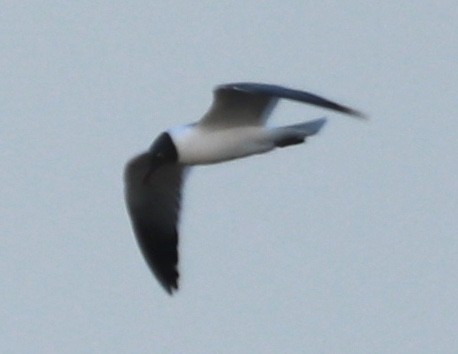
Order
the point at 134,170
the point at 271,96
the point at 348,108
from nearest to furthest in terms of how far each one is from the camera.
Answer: the point at 348,108 < the point at 271,96 < the point at 134,170

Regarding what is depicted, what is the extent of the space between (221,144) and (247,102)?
293 mm

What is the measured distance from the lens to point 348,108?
9.45m

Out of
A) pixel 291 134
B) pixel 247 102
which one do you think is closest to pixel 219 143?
pixel 247 102

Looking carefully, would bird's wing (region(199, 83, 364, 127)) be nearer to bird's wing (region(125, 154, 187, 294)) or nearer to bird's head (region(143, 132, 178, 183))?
bird's head (region(143, 132, 178, 183))

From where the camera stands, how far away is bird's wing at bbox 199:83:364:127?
991cm

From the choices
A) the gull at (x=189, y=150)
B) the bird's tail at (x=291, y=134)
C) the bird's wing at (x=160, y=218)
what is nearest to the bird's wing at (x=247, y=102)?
the gull at (x=189, y=150)

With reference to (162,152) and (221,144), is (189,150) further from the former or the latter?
(162,152)

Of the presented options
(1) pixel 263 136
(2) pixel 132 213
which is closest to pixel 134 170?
(2) pixel 132 213

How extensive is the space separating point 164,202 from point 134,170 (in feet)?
1.16

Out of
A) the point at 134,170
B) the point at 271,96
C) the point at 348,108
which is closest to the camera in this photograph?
the point at 348,108

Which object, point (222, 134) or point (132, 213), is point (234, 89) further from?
point (132, 213)

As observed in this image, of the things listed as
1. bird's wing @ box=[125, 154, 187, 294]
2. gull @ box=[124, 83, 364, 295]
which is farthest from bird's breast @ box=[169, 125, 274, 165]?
bird's wing @ box=[125, 154, 187, 294]

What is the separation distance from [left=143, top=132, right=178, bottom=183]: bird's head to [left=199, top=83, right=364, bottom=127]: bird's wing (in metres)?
0.22

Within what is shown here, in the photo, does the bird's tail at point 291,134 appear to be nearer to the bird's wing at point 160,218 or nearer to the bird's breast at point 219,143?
the bird's breast at point 219,143
